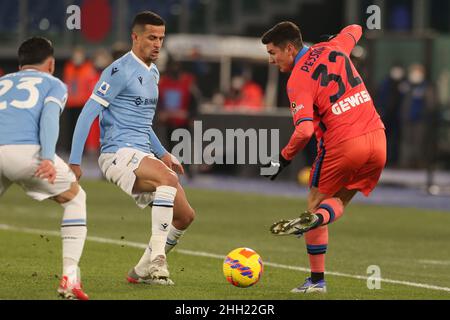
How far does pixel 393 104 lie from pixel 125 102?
56.1ft

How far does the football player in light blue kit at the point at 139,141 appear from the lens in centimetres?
1011

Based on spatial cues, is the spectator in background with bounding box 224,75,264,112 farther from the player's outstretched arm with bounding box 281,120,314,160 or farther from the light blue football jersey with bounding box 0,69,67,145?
the light blue football jersey with bounding box 0,69,67,145

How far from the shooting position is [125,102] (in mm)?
10438

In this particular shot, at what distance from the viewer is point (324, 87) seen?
10.0 m

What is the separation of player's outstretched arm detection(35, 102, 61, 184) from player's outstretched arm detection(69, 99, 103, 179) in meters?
0.80

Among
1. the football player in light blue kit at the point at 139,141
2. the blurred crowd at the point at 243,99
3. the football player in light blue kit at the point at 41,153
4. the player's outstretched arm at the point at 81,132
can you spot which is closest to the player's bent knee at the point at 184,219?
the football player in light blue kit at the point at 139,141

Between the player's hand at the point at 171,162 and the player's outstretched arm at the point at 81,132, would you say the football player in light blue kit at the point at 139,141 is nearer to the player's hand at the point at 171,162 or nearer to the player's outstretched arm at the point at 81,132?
the player's outstretched arm at the point at 81,132

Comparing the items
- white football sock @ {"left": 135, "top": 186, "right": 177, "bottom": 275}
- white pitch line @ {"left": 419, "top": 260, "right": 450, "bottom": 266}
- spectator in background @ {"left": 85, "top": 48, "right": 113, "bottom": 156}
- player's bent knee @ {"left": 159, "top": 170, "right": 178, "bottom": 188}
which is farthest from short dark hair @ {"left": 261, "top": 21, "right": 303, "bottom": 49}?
spectator in background @ {"left": 85, "top": 48, "right": 113, "bottom": 156}

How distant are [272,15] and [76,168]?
95.3ft

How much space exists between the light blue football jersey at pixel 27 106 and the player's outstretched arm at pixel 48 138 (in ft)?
0.23

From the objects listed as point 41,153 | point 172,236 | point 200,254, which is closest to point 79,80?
point 200,254

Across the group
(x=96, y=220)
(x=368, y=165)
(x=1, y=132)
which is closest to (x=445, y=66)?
(x=96, y=220)

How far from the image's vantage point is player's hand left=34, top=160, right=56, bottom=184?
29.3 feet

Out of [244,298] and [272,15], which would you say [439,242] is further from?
[272,15]
